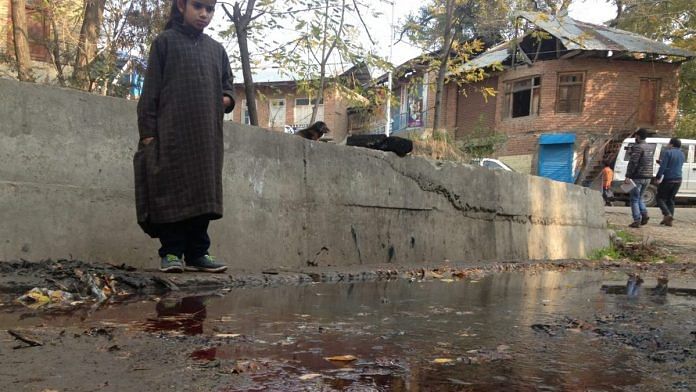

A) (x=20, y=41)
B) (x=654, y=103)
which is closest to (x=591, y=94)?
(x=654, y=103)

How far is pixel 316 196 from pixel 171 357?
3165 mm

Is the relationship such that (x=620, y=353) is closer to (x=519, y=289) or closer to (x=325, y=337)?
(x=325, y=337)

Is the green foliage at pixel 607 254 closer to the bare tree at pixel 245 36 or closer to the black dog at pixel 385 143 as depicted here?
the black dog at pixel 385 143

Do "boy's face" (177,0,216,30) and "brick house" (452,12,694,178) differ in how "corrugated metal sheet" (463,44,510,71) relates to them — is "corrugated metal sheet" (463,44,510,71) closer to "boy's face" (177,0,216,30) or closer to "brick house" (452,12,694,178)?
"brick house" (452,12,694,178)

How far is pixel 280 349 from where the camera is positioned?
6.80 feet

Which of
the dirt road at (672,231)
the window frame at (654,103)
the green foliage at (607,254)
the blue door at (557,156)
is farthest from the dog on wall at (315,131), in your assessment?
the window frame at (654,103)

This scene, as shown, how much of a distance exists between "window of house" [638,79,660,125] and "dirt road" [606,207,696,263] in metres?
12.4

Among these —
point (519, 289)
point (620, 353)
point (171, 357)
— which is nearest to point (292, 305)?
point (171, 357)

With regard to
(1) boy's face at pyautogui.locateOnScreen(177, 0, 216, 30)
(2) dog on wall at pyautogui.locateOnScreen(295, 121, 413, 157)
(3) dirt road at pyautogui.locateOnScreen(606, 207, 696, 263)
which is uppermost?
(1) boy's face at pyautogui.locateOnScreen(177, 0, 216, 30)

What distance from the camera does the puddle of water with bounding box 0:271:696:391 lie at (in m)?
1.79

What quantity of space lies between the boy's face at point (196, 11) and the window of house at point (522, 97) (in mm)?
23494

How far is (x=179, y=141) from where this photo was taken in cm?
355

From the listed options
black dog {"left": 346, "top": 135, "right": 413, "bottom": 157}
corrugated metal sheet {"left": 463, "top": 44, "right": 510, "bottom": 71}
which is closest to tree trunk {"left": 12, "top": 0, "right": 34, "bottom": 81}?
black dog {"left": 346, "top": 135, "right": 413, "bottom": 157}

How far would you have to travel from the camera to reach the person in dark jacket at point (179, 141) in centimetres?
350
